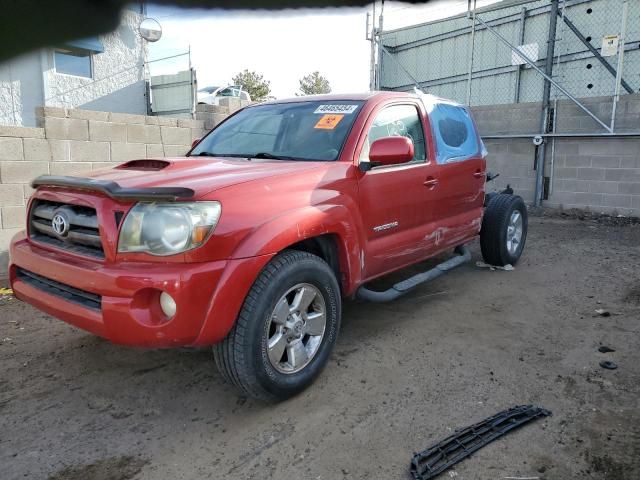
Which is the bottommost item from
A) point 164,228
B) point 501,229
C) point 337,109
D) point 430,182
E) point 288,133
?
point 501,229

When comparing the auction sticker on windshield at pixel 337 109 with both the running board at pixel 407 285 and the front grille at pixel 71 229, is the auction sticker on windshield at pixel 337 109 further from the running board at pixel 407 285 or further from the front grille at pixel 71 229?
the front grille at pixel 71 229

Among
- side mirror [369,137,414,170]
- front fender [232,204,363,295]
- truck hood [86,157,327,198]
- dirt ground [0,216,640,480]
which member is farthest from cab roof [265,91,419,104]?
dirt ground [0,216,640,480]

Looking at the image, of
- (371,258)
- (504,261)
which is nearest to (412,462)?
(371,258)

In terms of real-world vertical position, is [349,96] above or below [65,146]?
above

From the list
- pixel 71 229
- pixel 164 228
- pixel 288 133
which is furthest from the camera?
pixel 288 133

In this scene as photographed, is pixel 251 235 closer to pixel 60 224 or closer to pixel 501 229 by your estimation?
pixel 60 224

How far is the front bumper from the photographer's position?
2330 millimetres

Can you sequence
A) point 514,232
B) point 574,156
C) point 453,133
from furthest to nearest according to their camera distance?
1. point 574,156
2. point 514,232
3. point 453,133

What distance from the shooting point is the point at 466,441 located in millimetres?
2445

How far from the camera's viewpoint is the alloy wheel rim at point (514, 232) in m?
5.65

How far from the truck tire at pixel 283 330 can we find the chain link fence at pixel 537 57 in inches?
288

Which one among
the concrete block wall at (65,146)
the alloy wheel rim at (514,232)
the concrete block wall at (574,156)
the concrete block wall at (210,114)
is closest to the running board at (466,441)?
the alloy wheel rim at (514,232)

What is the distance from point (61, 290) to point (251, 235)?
1074mm

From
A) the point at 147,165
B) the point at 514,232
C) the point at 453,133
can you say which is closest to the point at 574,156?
the point at 514,232
